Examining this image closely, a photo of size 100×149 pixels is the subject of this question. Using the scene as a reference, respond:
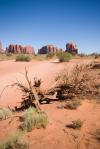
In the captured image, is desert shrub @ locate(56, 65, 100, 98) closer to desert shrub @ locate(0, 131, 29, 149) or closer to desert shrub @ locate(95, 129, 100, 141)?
desert shrub @ locate(95, 129, 100, 141)

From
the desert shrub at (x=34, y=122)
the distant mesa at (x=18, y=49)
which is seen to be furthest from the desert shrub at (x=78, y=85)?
the distant mesa at (x=18, y=49)

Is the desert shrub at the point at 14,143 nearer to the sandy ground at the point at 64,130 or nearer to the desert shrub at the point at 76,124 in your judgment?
the sandy ground at the point at 64,130

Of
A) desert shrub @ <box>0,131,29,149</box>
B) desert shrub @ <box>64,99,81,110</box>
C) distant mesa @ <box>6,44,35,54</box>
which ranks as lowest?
desert shrub @ <box>0,131,29,149</box>

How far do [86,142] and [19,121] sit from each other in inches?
99.0

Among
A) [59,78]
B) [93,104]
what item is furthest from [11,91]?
[93,104]

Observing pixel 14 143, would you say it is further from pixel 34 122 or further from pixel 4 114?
pixel 4 114

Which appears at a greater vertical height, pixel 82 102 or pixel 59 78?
pixel 59 78

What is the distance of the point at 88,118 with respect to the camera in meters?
6.46

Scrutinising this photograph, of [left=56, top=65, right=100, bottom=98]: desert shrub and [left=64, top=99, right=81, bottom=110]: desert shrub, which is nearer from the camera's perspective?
[left=64, top=99, right=81, bottom=110]: desert shrub

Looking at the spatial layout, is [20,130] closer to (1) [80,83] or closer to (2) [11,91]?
(1) [80,83]

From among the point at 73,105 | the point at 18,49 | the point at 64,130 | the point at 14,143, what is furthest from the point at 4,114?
the point at 18,49

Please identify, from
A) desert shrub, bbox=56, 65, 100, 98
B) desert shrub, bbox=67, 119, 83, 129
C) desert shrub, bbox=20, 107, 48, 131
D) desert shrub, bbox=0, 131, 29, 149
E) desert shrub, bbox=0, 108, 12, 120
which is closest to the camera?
desert shrub, bbox=0, 131, 29, 149

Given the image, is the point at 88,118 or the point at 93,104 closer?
the point at 88,118

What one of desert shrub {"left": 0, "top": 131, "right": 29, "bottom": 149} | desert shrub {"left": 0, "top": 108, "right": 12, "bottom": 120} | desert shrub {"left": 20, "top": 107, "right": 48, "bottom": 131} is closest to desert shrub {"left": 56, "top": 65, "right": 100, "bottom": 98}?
→ desert shrub {"left": 0, "top": 108, "right": 12, "bottom": 120}
